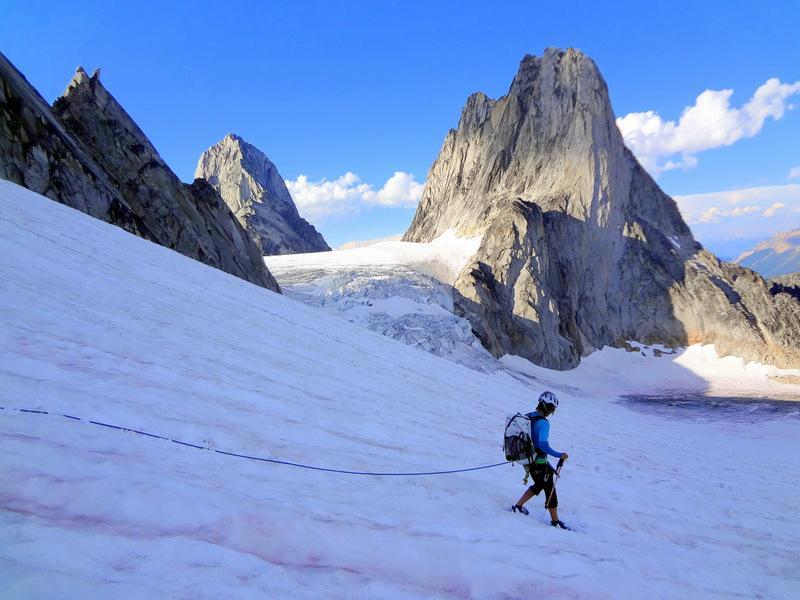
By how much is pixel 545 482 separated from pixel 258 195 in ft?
355

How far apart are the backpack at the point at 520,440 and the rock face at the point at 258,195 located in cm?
8160

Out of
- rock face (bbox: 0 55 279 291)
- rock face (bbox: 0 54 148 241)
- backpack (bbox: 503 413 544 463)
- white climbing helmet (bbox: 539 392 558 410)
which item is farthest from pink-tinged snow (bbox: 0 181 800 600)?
rock face (bbox: 0 55 279 291)

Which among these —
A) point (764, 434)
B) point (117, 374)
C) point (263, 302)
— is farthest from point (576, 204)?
point (117, 374)

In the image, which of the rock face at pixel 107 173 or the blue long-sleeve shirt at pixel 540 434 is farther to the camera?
the rock face at pixel 107 173

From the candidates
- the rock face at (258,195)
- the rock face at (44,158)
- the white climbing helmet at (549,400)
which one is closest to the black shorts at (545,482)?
the white climbing helmet at (549,400)

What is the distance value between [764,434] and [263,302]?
84.3ft

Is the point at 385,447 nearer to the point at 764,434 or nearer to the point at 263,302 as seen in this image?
the point at 263,302

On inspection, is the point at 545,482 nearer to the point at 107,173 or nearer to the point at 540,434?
the point at 540,434

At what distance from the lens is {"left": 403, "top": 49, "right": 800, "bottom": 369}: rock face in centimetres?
4662

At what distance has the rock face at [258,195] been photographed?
9081 centimetres

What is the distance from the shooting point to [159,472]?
10.8 ft

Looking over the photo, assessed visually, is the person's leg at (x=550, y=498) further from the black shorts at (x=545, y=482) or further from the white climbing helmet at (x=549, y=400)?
the white climbing helmet at (x=549, y=400)

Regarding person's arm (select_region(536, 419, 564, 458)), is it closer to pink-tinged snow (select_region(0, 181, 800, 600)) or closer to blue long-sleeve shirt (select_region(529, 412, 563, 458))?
blue long-sleeve shirt (select_region(529, 412, 563, 458))

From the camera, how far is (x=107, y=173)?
74.0 ft
